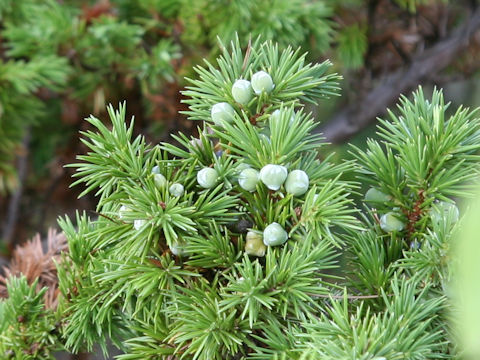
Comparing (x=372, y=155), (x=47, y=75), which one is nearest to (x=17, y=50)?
(x=47, y=75)

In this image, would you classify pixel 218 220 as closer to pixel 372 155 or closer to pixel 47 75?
pixel 372 155

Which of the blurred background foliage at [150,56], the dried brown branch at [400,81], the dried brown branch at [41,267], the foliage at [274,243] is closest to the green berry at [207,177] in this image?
the foliage at [274,243]

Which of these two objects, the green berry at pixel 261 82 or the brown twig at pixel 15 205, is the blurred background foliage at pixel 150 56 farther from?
the green berry at pixel 261 82

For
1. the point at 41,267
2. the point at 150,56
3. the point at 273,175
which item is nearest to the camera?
the point at 273,175

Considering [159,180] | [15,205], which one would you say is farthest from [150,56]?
[159,180]

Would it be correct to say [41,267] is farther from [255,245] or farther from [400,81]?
[400,81]

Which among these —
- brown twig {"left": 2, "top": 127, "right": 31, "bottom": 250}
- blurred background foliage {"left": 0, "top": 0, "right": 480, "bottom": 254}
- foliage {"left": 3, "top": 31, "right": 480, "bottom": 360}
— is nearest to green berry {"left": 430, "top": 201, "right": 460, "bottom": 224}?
foliage {"left": 3, "top": 31, "right": 480, "bottom": 360}
